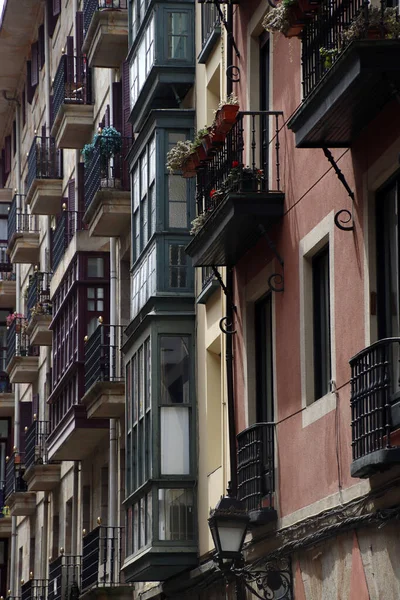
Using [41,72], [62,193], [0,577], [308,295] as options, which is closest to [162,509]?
[308,295]

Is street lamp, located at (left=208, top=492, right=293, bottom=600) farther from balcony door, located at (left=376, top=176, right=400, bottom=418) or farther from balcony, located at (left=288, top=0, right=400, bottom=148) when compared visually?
balcony, located at (left=288, top=0, right=400, bottom=148)

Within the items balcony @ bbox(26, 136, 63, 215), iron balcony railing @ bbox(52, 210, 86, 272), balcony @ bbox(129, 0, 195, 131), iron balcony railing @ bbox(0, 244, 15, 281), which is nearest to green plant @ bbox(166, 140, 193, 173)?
balcony @ bbox(129, 0, 195, 131)

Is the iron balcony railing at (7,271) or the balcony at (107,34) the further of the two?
the iron balcony railing at (7,271)

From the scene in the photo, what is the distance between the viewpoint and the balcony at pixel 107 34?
3116cm

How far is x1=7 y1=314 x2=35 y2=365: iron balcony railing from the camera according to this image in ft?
149

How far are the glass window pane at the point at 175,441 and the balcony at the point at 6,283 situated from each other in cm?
2850

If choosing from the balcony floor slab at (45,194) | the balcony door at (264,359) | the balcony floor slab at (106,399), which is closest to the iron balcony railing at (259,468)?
the balcony door at (264,359)

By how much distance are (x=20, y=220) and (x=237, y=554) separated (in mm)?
30846

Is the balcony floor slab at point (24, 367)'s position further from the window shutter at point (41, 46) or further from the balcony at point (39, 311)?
the window shutter at point (41, 46)

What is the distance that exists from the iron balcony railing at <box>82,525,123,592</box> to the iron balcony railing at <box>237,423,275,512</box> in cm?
1020

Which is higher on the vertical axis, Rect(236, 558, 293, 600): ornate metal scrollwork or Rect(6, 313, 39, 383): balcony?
Rect(6, 313, 39, 383): balcony

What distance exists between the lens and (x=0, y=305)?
5450 centimetres

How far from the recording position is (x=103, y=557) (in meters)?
31.3

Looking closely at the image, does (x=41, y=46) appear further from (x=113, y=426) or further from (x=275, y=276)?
(x=275, y=276)
